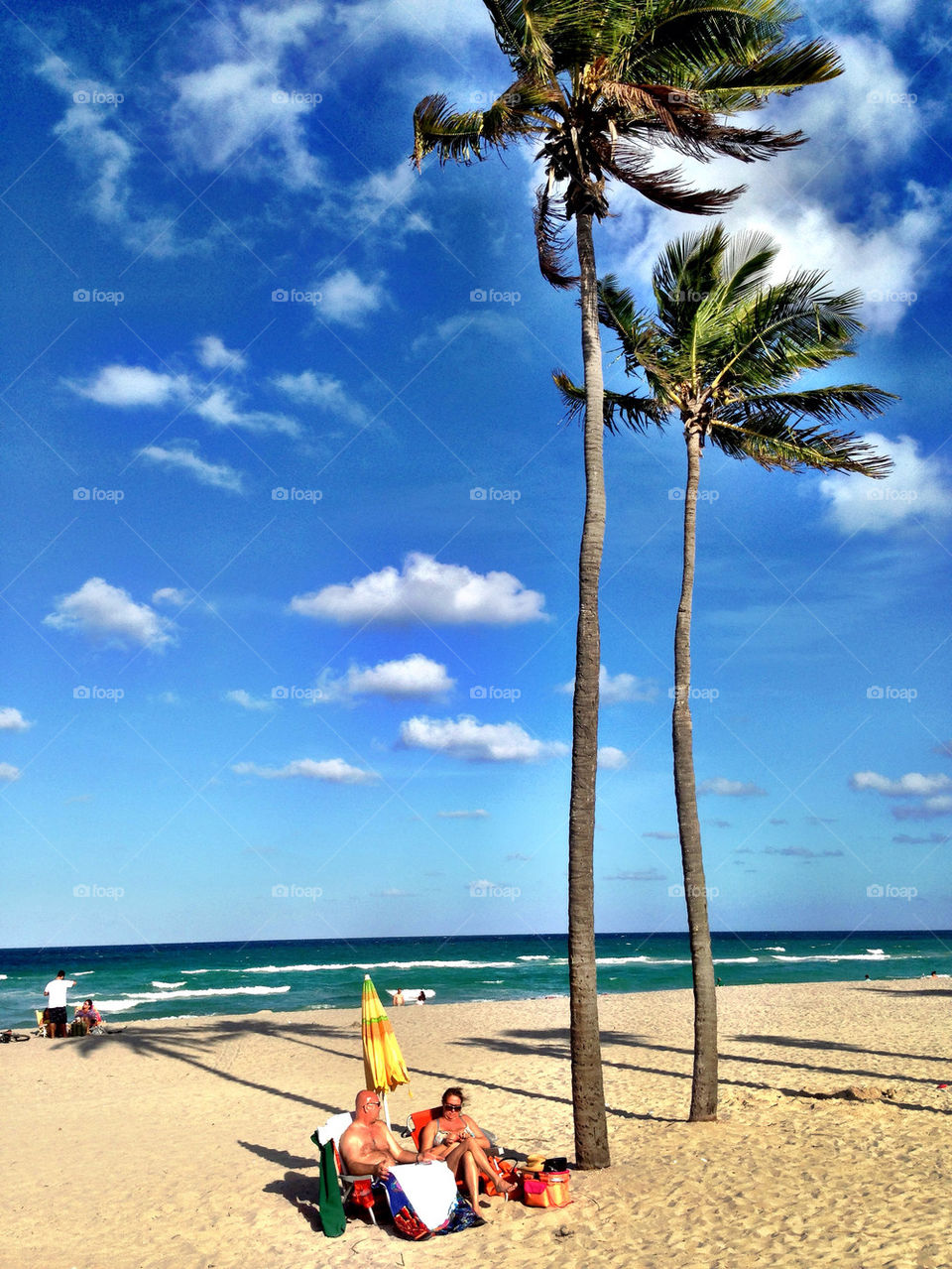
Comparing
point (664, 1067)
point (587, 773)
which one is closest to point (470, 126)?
point (587, 773)

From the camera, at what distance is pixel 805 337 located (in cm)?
1120

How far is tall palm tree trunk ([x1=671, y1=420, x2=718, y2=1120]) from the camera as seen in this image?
10377 millimetres

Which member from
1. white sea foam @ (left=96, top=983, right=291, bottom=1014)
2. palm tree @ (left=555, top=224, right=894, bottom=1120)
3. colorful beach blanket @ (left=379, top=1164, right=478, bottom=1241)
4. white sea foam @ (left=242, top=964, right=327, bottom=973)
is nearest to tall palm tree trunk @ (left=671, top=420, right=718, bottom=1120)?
palm tree @ (left=555, top=224, right=894, bottom=1120)

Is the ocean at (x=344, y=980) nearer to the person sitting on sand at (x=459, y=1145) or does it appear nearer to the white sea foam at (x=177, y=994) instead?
the white sea foam at (x=177, y=994)

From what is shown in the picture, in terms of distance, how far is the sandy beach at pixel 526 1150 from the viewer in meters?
6.91

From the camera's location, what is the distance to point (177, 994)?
43.8 meters

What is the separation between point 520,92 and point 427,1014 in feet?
83.8

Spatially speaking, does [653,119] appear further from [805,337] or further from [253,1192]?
[253,1192]

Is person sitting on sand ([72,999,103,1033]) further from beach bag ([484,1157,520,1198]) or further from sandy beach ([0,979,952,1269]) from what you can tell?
beach bag ([484,1157,520,1198])

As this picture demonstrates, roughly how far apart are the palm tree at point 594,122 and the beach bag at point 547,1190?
2.62 feet

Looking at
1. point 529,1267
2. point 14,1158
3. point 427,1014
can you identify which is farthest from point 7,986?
point 529,1267

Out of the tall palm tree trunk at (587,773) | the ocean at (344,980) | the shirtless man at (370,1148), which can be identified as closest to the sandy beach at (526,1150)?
the shirtless man at (370,1148)

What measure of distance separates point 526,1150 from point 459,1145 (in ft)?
7.02

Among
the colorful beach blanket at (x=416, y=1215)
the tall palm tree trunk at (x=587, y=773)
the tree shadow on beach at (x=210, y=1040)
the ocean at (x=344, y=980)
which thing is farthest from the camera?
the ocean at (x=344, y=980)
